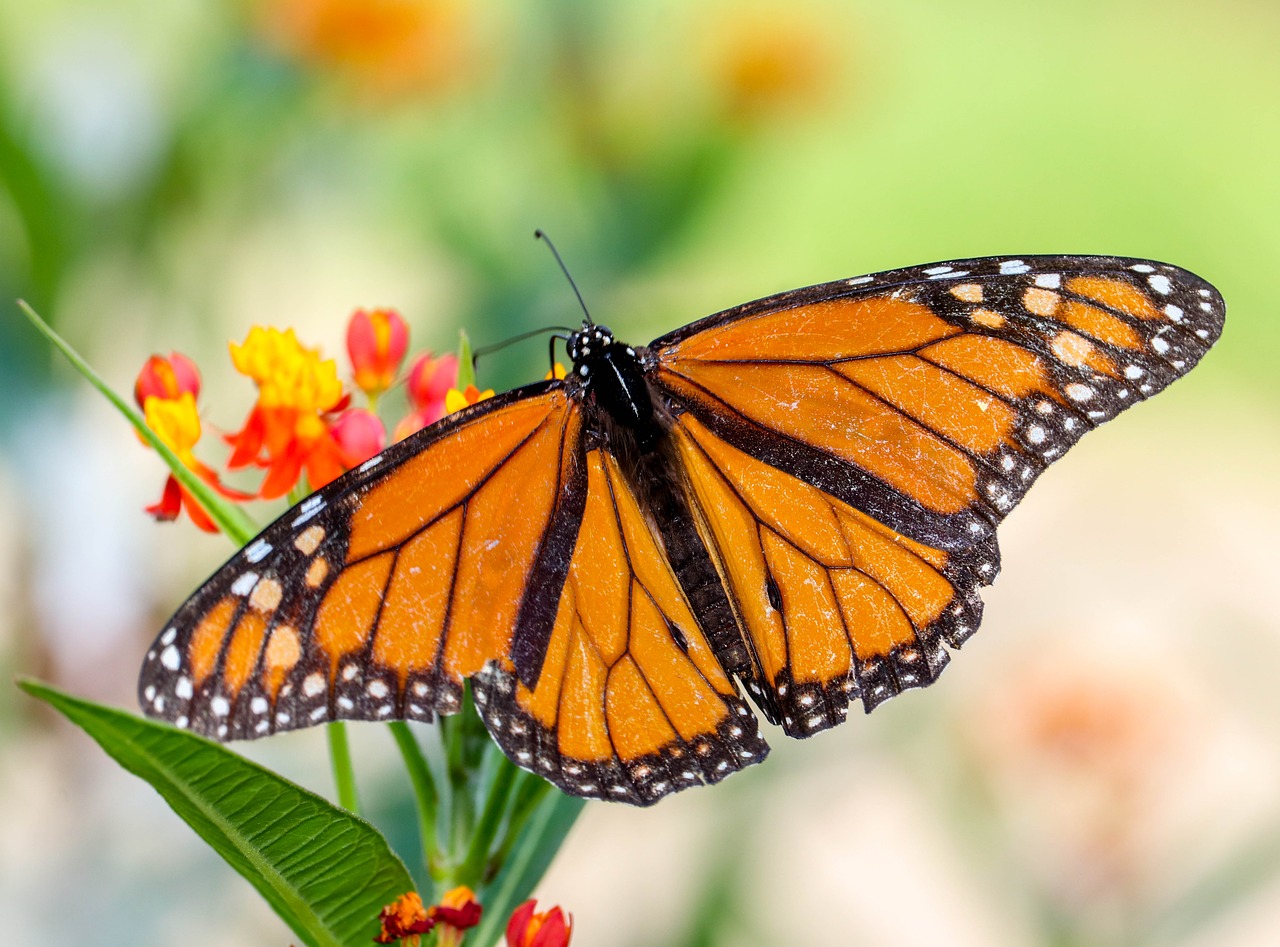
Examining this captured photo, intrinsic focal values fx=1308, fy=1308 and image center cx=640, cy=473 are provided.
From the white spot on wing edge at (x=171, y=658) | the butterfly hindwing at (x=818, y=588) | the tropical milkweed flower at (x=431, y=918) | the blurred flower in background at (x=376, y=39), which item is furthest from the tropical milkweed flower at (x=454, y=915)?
the blurred flower in background at (x=376, y=39)

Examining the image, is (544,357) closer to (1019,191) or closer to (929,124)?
(1019,191)

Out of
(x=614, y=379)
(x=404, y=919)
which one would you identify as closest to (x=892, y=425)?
(x=614, y=379)

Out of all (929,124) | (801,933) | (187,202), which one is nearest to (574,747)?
(801,933)

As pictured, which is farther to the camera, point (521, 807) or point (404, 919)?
point (521, 807)

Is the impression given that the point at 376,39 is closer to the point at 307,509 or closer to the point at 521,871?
the point at 307,509

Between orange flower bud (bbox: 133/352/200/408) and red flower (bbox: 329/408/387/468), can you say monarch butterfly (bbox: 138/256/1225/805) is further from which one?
orange flower bud (bbox: 133/352/200/408)

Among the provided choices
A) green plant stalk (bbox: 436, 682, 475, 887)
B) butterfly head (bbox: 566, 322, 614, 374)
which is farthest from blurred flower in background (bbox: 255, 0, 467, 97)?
green plant stalk (bbox: 436, 682, 475, 887)

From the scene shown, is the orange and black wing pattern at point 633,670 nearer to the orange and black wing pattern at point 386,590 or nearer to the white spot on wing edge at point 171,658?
the orange and black wing pattern at point 386,590
